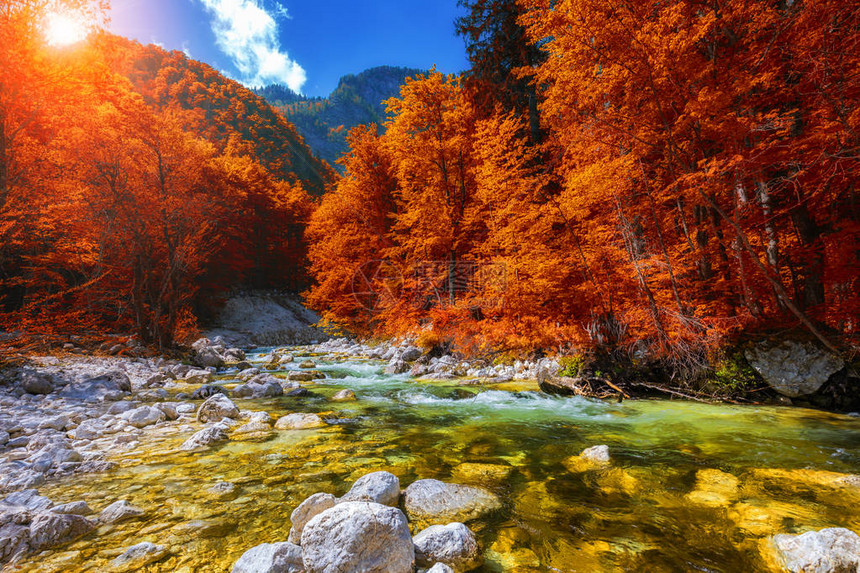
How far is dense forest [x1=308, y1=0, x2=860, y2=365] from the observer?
20.1 ft

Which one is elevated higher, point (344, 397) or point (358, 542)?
point (358, 542)

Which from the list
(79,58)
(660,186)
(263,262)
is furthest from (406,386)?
(263,262)

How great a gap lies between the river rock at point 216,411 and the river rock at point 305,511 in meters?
4.07

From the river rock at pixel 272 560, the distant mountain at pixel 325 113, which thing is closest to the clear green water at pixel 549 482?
the river rock at pixel 272 560

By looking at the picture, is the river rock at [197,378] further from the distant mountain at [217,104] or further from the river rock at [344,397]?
the distant mountain at [217,104]

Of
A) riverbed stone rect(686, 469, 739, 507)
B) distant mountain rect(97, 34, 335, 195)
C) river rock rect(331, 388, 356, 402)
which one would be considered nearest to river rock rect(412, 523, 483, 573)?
riverbed stone rect(686, 469, 739, 507)

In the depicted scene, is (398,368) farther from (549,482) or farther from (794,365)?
(794,365)

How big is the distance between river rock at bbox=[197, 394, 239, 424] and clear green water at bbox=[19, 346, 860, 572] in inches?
22.2

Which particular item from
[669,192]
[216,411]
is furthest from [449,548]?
[669,192]

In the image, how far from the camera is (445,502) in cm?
285

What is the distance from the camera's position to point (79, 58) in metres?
11.7

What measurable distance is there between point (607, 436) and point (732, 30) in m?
9.13

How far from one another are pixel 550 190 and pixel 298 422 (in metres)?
13.2

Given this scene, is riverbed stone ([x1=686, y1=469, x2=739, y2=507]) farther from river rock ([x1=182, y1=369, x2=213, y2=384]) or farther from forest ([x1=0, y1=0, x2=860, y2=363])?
river rock ([x1=182, y1=369, x2=213, y2=384])
